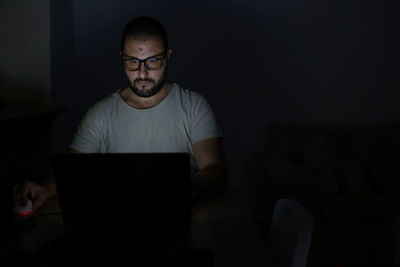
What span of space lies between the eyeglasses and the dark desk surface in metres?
0.65

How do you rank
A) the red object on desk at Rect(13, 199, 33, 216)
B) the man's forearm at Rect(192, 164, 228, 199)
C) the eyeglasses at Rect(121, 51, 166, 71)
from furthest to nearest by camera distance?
the eyeglasses at Rect(121, 51, 166, 71) < the man's forearm at Rect(192, 164, 228, 199) < the red object on desk at Rect(13, 199, 33, 216)

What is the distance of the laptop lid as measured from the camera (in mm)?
1110

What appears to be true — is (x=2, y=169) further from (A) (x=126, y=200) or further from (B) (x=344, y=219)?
(B) (x=344, y=219)

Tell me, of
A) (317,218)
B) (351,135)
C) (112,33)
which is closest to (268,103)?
(351,135)

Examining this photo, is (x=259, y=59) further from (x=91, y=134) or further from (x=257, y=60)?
(x=91, y=134)

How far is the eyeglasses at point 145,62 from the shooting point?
1773 mm

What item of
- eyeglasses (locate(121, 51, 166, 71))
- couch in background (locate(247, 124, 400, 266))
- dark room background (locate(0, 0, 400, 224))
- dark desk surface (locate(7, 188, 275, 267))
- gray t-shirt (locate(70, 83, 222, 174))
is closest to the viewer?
dark desk surface (locate(7, 188, 275, 267))

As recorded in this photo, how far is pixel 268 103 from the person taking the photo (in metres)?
3.47

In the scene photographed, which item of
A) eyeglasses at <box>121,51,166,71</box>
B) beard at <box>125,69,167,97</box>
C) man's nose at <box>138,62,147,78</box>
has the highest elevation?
eyeglasses at <box>121,51,166,71</box>

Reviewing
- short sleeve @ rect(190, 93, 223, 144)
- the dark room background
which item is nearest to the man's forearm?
short sleeve @ rect(190, 93, 223, 144)

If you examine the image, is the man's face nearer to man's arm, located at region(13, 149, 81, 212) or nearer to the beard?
the beard

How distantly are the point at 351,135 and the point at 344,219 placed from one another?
0.79 m

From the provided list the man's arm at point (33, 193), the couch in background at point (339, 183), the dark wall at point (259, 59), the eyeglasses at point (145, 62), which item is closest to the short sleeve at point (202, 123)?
the eyeglasses at point (145, 62)

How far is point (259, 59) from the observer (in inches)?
135
